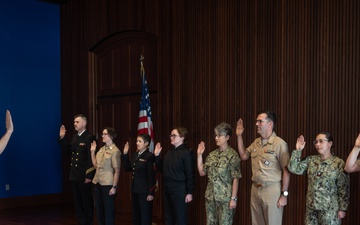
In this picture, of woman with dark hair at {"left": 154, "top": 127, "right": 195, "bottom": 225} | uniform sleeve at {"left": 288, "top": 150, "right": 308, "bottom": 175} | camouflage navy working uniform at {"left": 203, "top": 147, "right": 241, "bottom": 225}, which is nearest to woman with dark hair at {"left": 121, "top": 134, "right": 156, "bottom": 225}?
woman with dark hair at {"left": 154, "top": 127, "right": 195, "bottom": 225}

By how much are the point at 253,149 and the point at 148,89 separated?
9.20ft

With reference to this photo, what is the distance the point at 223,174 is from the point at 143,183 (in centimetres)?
100

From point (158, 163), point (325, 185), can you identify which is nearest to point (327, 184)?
point (325, 185)

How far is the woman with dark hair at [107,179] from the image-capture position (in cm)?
570

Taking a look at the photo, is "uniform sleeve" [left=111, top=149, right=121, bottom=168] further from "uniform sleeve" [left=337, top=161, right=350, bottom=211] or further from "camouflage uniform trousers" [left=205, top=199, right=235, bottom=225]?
"uniform sleeve" [left=337, top=161, right=350, bottom=211]

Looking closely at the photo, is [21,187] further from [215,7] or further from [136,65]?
[215,7]

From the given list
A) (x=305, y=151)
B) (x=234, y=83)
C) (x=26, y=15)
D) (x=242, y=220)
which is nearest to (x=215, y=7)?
(x=234, y=83)

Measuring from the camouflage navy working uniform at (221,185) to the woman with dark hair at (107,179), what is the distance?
4.21 feet

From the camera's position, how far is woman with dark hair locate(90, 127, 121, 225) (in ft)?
18.7

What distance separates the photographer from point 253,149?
468 centimetres

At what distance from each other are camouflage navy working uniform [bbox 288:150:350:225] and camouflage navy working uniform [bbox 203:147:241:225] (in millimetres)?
718

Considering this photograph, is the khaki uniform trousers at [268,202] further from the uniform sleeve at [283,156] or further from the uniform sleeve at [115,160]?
the uniform sleeve at [115,160]

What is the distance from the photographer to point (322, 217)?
4137 mm

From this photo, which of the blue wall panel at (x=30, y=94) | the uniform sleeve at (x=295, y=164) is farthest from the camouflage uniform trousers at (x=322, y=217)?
the blue wall panel at (x=30, y=94)
